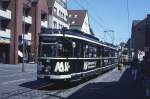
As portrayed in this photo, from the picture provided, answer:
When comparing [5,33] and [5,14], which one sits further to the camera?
[5,14]

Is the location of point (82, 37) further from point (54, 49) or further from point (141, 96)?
point (141, 96)

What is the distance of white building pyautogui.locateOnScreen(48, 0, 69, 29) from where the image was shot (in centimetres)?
8412

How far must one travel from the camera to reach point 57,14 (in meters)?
88.2

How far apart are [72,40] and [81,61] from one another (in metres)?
→ 2.51

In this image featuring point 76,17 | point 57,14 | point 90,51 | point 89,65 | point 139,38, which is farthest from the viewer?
point 76,17

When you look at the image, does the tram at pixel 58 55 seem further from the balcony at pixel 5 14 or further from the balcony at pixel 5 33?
the balcony at pixel 5 14

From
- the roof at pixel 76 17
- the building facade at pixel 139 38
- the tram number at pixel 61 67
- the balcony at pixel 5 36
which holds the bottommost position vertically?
the tram number at pixel 61 67

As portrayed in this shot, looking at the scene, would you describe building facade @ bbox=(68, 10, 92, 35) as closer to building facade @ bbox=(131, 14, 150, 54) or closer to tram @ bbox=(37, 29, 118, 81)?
building facade @ bbox=(131, 14, 150, 54)

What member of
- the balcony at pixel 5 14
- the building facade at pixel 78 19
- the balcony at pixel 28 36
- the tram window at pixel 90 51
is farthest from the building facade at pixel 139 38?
the tram window at pixel 90 51

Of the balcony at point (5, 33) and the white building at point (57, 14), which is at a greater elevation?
the white building at point (57, 14)

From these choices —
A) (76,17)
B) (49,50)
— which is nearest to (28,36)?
(49,50)

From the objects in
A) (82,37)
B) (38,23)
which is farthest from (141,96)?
(38,23)

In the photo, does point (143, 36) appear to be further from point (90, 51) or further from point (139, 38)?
point (90, 51)

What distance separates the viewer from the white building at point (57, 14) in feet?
276
